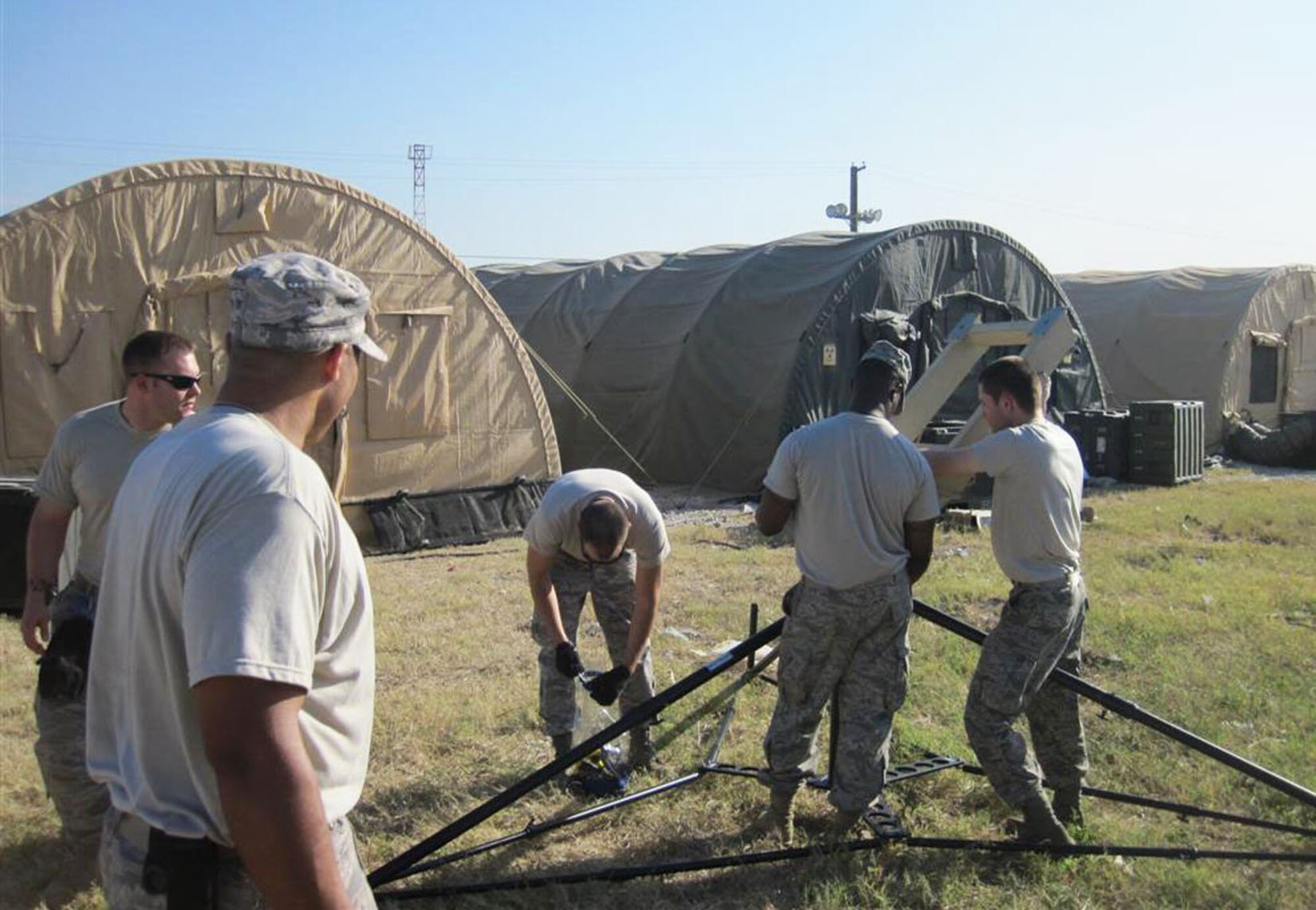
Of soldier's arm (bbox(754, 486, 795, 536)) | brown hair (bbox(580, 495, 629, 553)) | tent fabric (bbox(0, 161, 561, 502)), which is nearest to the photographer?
soldier's arm (bbox(754, 486, 795, 536))

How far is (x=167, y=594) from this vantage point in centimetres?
183

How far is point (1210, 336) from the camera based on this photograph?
67.0 feet

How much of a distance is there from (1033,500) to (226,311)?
27.1ft

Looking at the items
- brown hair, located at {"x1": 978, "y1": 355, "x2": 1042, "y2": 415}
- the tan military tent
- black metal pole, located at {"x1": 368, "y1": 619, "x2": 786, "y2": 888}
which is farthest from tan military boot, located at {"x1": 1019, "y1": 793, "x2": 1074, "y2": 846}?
the tan military tent

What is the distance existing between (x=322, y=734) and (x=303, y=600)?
0.33 meters

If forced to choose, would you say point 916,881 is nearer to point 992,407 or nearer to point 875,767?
point 875,767

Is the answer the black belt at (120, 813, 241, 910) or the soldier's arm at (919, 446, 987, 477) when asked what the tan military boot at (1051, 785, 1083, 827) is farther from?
the black belt at (120, 813, 241, 910)

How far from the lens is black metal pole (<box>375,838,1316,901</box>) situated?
13.2ft

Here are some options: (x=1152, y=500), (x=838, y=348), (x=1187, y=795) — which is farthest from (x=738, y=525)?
(x=1187, y=795)

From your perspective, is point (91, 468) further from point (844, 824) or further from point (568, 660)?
point (844, 824)

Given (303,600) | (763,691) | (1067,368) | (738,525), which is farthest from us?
(1067,368)

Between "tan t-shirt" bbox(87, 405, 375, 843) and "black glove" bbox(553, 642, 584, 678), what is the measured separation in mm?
2731

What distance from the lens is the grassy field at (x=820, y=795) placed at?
4.25m

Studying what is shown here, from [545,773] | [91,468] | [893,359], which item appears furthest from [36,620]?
[893,359]
